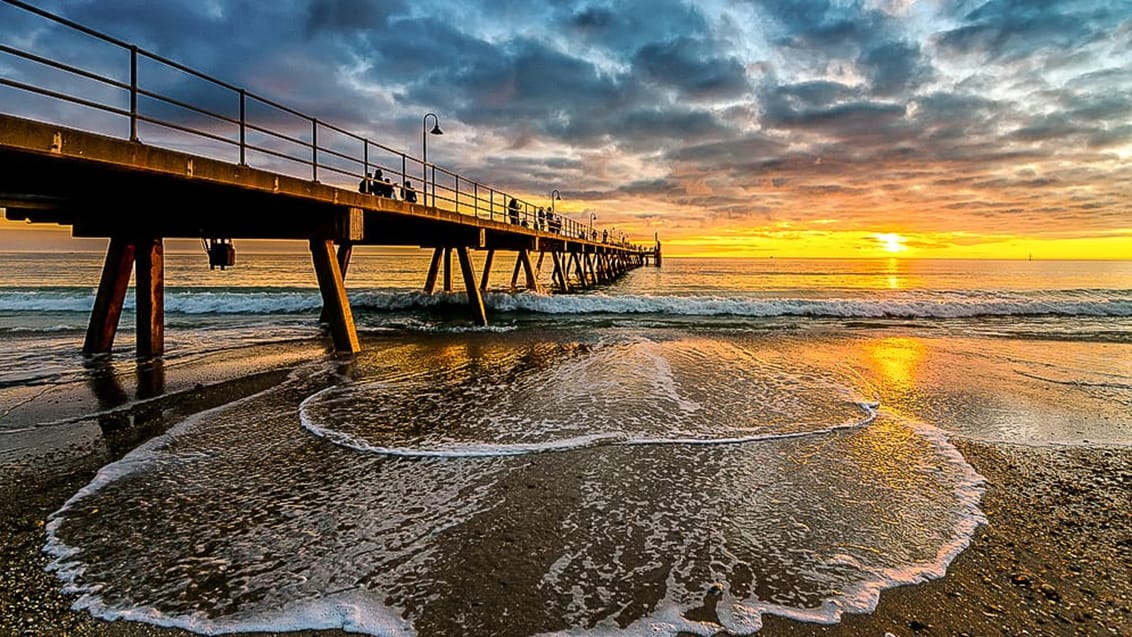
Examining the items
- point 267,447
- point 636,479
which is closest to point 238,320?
point 267,447

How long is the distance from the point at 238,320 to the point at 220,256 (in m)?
8.25

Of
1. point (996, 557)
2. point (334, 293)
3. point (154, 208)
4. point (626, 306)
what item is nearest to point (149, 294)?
point (154, 208)

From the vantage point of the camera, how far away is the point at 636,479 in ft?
14.2

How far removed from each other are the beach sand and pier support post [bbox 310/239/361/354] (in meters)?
4.87

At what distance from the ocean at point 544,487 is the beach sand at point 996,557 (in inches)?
4.5

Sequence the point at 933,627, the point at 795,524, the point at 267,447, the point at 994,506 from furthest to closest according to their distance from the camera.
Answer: the point at 267,447 → the point at 994,506 → the point at 795,524 → the point at 933,627

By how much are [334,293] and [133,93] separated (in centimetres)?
470

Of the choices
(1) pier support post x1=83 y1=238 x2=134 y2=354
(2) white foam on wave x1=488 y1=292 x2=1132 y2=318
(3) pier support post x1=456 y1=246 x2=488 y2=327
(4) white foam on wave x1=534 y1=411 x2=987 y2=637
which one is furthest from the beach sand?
(2) white foam on wave x1=488 y1=292 x2=1132 y2=318

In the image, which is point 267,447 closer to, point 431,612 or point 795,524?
point 431,612

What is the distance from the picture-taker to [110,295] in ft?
32.1

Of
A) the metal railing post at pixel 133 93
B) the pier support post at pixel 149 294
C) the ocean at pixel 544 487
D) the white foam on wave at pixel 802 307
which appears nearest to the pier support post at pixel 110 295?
the pier support post at pixel 149 294

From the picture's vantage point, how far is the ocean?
274cm

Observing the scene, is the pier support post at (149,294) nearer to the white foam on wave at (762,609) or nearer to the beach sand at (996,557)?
the beach sand at (996,557)

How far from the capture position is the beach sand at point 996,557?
2.52m
